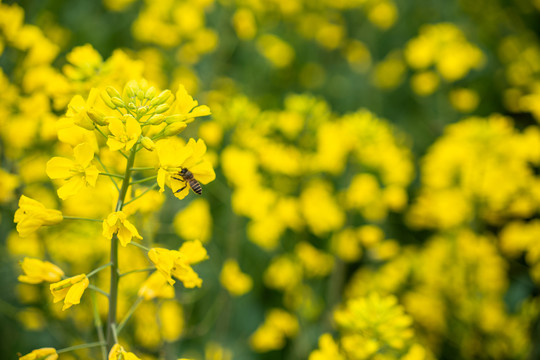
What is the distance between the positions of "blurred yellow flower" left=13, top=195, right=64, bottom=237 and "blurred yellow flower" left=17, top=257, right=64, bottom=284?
0.32ft

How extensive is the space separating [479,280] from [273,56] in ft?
7.31

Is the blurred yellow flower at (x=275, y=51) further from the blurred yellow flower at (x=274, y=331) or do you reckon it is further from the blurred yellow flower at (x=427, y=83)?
the blurred yellow flower at (x=274, y=331)

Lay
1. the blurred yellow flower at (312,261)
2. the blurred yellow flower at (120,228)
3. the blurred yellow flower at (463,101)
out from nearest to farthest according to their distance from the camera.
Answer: the blurred yellow flower at (120,228), the blurred yellow flower at (312,261), the blurred yellow flower at (463,101)

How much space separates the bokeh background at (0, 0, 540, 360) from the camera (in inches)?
71.0

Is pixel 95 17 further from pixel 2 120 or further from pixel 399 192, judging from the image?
pixel 399 192

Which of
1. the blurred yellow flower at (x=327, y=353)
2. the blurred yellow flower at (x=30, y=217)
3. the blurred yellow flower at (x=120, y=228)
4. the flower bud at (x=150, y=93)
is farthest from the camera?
the blurred yellow flower at (x=327, y=353)

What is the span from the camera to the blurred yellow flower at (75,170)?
39.0 inches

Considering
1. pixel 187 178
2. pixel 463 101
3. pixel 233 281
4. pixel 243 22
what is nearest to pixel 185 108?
pixel 187 178

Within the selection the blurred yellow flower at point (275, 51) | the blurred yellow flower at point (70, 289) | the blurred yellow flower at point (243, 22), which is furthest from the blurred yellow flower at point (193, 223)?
the blurred yellow flower at point (275, 51)

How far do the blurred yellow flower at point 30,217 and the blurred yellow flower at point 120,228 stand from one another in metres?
0.18

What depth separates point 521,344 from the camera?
2.38m

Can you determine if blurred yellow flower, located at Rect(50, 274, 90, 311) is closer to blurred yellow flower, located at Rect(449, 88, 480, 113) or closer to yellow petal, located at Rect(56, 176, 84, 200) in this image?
yellow petal, located at Rect(56, 176, 84, 200)

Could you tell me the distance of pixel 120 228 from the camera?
990 millimetres

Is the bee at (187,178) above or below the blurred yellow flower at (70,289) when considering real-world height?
above
